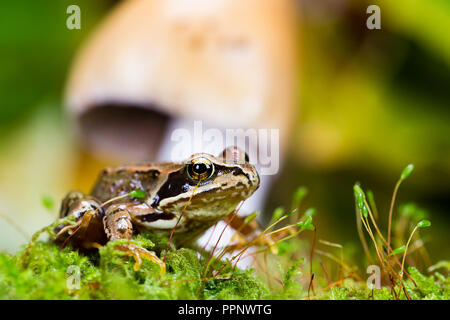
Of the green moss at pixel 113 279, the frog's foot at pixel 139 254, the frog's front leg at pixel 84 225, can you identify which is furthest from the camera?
the frog's front leg at pixel 84 225

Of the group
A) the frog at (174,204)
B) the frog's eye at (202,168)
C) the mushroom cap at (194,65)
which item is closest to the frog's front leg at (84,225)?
the frog at (174,204)

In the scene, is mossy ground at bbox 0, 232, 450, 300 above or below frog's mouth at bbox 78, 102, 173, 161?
below

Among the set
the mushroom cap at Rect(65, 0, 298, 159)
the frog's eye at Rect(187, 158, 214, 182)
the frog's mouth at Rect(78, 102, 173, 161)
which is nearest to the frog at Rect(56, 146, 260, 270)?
the frog's eye at Rect(187, 158, 214, 182)

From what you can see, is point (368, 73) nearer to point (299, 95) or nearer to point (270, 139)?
point (299, 95)

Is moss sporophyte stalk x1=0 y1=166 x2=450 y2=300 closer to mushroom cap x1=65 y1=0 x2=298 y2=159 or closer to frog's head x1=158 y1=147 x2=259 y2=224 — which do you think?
frog's head x1=158 y1=147 x2=259 y2=224

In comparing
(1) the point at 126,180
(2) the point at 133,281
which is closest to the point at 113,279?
(2) the point at 133,281

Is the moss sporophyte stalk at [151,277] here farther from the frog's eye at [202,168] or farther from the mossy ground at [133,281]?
the frog's eye at [202,168]

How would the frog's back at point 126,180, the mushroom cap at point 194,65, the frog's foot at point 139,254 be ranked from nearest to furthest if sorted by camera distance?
the frog's foot at point 139,254, the frog's back at point 126,180, the mushroom cap at point 194,65

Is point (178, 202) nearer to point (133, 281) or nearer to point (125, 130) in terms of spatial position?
point (133, 281)
